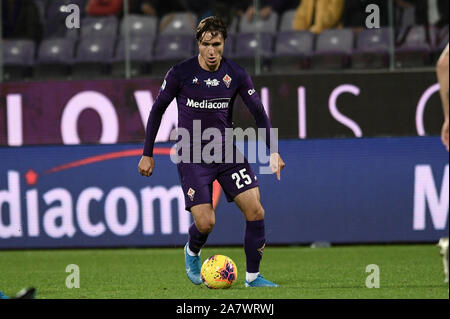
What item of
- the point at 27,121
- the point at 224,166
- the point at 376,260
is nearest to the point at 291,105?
the point at 376,260

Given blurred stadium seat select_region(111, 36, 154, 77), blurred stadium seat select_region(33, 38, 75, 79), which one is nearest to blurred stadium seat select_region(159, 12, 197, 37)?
blurred stadium seat select_region(111, 36, 154, 77)

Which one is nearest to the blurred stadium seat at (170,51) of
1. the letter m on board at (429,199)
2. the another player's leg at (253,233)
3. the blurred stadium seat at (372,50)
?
the blurred stadium seat at (372,50)

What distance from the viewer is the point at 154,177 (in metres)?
12.6

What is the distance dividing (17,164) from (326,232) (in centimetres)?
392

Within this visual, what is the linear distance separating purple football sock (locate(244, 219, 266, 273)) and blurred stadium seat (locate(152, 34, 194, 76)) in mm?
5032

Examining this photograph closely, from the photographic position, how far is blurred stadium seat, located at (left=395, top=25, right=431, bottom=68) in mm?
12320

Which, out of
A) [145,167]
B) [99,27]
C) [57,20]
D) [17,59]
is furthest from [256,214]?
[57,20]

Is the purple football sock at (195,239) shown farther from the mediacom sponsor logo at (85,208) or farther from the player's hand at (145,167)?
the mediacom sponsor logo at (85,208)

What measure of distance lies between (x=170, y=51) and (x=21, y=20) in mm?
1999

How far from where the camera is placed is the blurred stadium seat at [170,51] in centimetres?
1288

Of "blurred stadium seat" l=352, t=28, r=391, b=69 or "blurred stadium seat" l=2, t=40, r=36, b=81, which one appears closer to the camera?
"blurred stadium seat" l=352, t=28, r=391, b=69

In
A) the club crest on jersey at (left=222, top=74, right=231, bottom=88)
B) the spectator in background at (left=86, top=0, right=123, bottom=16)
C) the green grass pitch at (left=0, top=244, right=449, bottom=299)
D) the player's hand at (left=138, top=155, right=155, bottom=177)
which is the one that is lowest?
the green grass pitch at (left=0, top=244, right=449, bottom=299)

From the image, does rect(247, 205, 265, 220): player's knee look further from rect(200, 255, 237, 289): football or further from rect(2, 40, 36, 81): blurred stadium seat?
rect(2, 40, 36, 81): blurred stadium seat

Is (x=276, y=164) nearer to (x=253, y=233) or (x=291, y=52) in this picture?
(x=253, y=233)
